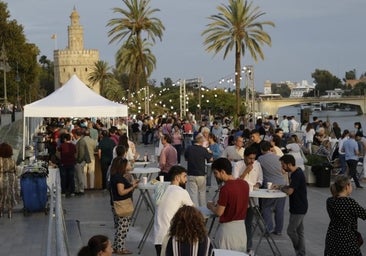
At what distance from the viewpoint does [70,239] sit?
1155 cm

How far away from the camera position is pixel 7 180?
45.1ft

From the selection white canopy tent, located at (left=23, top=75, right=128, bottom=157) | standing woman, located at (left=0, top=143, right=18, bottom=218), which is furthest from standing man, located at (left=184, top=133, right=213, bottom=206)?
white canopy tent, located at (left=23, top=75, right=128, bottom=157)

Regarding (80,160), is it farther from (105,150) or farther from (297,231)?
(297,231)

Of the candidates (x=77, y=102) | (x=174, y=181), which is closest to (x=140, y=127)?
(x=77, y=102)

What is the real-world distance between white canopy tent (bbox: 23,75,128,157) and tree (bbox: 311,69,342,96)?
163 m

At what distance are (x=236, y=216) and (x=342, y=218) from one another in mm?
1166

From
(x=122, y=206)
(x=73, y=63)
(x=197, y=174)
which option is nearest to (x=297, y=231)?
(x=122, y=206)

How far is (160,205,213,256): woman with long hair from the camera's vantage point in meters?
5.53

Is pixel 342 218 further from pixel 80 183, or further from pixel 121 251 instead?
pixel 80 183

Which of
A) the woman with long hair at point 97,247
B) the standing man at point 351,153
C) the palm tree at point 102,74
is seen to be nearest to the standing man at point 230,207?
the woman with long hair at point 97,247

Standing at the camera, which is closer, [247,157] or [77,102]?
[247,157]

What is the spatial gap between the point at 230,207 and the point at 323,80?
6996 inches

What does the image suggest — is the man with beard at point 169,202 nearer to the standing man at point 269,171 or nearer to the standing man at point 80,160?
the standing man at point 269,171

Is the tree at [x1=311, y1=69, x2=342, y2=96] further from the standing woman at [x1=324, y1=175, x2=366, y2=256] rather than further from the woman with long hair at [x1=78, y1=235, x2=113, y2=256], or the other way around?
the woman with long hair at [x1=78, y1=235, x2=113, y2=256]
